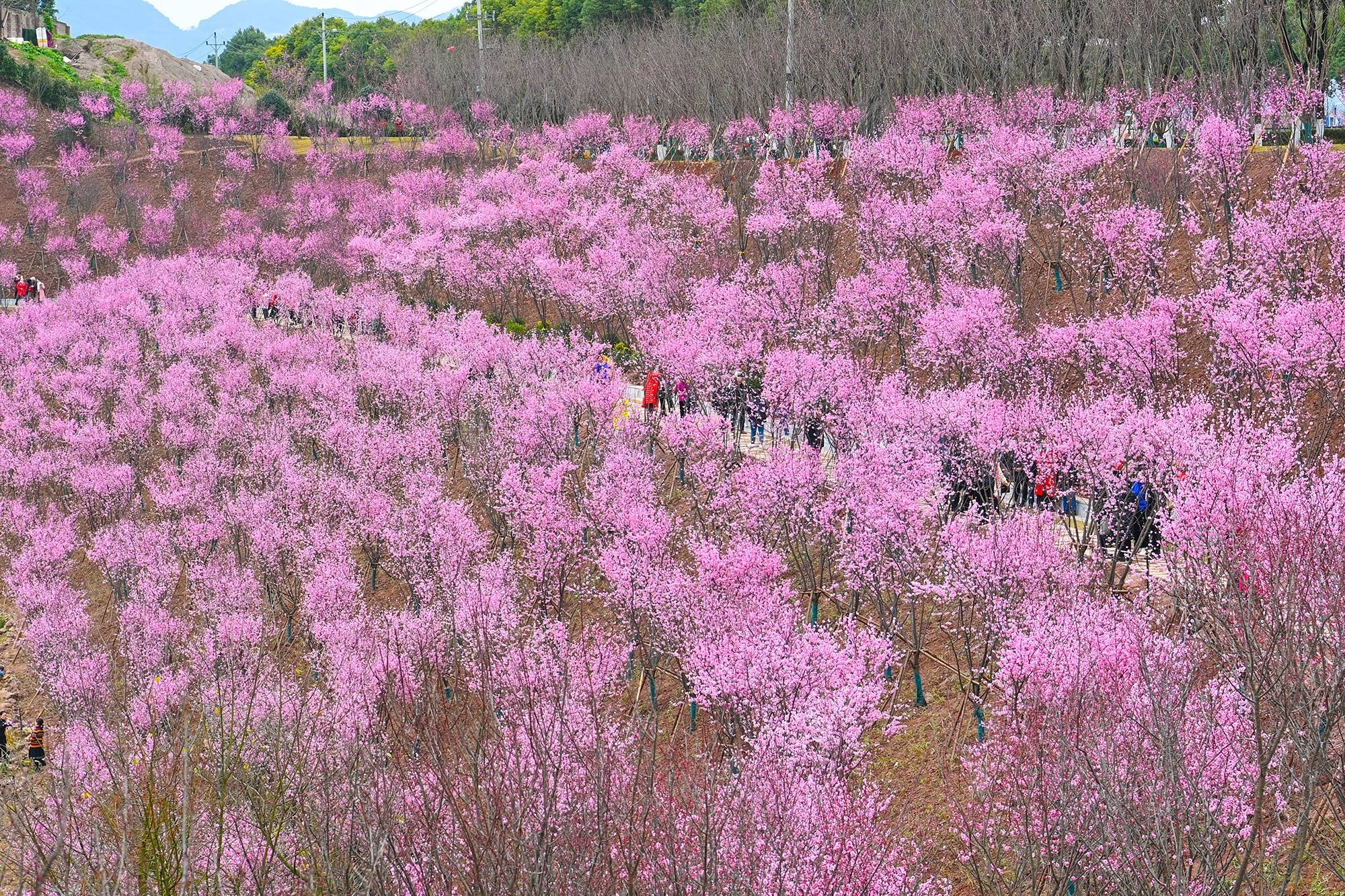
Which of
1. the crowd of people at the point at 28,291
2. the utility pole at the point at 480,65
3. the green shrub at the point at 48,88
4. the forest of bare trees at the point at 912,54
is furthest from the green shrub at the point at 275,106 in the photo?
the crowd of people at the point at 28,291

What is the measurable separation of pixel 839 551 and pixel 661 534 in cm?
441

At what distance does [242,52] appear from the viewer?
518ft

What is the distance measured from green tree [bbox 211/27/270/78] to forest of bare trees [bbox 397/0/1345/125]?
79921 mm

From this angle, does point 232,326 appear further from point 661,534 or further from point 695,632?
point 695,632

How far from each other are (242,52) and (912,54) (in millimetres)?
126494

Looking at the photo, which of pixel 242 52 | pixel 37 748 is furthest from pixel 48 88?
pixel 37 748

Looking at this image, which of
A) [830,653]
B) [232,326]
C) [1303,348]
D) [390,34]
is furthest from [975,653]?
[390,34]

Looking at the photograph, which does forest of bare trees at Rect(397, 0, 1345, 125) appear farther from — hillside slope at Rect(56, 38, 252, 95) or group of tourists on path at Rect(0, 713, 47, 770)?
group of tourists on path at Rect(0, 713, 47, 770)

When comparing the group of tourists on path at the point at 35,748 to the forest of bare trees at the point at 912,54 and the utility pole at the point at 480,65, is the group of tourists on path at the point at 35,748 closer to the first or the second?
the forest of bare trees at the point at 912,54

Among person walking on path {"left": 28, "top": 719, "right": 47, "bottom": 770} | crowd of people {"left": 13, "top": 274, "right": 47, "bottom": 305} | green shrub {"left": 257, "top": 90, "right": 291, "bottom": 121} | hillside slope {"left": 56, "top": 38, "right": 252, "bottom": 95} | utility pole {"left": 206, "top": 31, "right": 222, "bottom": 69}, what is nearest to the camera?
person walking on path {"left": 28, "top": 719, "right": 47, "bottom": 770}

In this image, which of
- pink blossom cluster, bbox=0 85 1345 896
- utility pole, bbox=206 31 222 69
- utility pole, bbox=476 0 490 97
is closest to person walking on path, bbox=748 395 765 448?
pink blossom cluster, bbox=0 85 1345 896

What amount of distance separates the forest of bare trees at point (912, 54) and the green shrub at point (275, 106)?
63.3 ft

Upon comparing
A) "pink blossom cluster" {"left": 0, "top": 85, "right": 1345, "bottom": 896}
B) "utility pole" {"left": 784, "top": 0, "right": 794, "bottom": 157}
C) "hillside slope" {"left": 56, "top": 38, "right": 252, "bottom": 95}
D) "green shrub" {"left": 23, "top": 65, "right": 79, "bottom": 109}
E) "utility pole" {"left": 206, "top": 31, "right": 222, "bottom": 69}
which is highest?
"utility pole" {"left": 206, "top": 31, "right": 222, "bottom": 69}

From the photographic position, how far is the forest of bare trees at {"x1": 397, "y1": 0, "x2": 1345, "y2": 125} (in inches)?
1939
